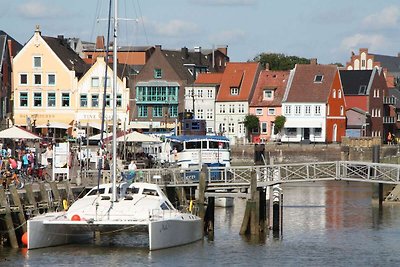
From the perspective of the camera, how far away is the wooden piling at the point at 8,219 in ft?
143

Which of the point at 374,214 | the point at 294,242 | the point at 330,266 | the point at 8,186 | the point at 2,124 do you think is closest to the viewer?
the point at 330,266

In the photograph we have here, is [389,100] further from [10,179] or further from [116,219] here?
[116,219]

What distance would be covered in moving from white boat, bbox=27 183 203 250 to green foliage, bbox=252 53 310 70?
122m

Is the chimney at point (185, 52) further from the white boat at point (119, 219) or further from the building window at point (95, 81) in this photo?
the white boat at point (119, 219)

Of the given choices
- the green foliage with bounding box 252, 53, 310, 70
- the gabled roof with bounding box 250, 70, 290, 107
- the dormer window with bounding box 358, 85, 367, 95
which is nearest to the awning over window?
the gabled roof with bounding box 250, 70, 290, 107

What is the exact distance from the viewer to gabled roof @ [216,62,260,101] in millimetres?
127625

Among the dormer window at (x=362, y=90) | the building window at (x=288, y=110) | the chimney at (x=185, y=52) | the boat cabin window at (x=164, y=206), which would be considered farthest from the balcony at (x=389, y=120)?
the boat cabin window at (x=164, y=206)

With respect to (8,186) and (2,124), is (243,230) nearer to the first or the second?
(8,186)

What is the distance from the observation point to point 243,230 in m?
50.4

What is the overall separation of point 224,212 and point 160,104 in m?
57.0

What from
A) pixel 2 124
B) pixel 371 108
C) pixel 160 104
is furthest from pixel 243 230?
pixel 371 108

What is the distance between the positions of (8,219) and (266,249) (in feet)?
33.4

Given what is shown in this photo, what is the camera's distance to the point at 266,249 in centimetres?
4662

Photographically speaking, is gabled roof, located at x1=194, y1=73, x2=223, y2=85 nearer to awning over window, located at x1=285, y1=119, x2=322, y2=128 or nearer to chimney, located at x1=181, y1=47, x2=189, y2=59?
chimney, located at x1=181, y1=47, x2=189, y2=59
